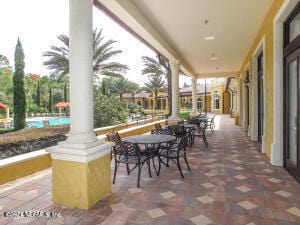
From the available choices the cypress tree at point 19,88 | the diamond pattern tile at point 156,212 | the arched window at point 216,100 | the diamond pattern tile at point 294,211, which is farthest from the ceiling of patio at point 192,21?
the arched window at point 216,100

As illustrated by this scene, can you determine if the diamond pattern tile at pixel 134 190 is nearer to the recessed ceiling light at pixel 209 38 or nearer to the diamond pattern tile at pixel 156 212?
the diamond pattern tile at pixel 156 212

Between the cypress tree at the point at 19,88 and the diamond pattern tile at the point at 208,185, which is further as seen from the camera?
the cypress tree at the point at 19,88

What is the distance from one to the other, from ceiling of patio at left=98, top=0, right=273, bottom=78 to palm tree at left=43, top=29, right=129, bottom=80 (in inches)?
264

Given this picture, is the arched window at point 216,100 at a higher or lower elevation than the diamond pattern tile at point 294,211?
higher

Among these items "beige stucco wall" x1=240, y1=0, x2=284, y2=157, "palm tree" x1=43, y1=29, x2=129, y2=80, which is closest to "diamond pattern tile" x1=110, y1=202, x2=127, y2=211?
"beige stucco wall" x1=240, y1=0, x2=284, y2=157

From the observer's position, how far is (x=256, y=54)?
24.7 feet

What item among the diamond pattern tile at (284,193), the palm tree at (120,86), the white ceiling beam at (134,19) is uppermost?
the palm tree at (120,86)

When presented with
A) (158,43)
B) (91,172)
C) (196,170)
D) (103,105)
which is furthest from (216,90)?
(91,172)

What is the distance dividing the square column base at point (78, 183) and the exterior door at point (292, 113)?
10.9 feet

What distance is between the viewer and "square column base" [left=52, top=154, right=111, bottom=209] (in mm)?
3018

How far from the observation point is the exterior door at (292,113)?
399cm

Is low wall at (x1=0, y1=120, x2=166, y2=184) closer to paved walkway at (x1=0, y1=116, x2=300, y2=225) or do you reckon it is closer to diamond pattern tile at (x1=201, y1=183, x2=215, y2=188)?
paved walkway at (x1=0, y1=116, x2=300, y2=225)

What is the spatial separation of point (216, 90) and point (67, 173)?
3019cm

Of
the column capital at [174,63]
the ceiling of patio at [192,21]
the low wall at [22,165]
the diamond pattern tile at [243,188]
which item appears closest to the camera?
the diamond pattern tile at [243,188]
